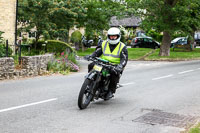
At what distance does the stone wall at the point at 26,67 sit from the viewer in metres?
13.8

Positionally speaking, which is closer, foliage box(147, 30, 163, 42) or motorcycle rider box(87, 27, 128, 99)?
motorcycle rider box(87, 27, 128, 99)

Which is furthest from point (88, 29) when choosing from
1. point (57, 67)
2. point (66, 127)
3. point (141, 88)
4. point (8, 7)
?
point (66, 127)

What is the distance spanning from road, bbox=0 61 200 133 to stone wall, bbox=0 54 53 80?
1671 millimetres

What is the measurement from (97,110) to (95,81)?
630mm

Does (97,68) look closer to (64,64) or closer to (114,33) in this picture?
(114,33)

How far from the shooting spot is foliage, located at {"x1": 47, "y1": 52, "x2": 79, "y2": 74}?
54.1 ft

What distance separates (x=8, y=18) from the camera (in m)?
21.5

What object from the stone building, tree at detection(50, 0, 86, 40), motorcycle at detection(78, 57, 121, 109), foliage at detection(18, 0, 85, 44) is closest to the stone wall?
the stone building

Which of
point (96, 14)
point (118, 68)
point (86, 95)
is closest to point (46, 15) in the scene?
point (96, 14)

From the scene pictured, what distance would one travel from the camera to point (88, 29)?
119 feet

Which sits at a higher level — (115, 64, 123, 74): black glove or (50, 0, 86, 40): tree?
(50, 0, 86, 40): tree

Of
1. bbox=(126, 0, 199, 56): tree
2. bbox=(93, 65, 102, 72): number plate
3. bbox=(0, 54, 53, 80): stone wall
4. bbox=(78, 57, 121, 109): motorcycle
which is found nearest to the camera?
bbox=(78, 57, 121, 109): motorcycle

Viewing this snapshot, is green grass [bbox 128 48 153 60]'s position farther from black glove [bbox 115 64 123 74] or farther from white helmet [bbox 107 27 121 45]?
black glove [bbox 115 64 123 74]

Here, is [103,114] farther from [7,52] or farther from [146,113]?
[7,52]
